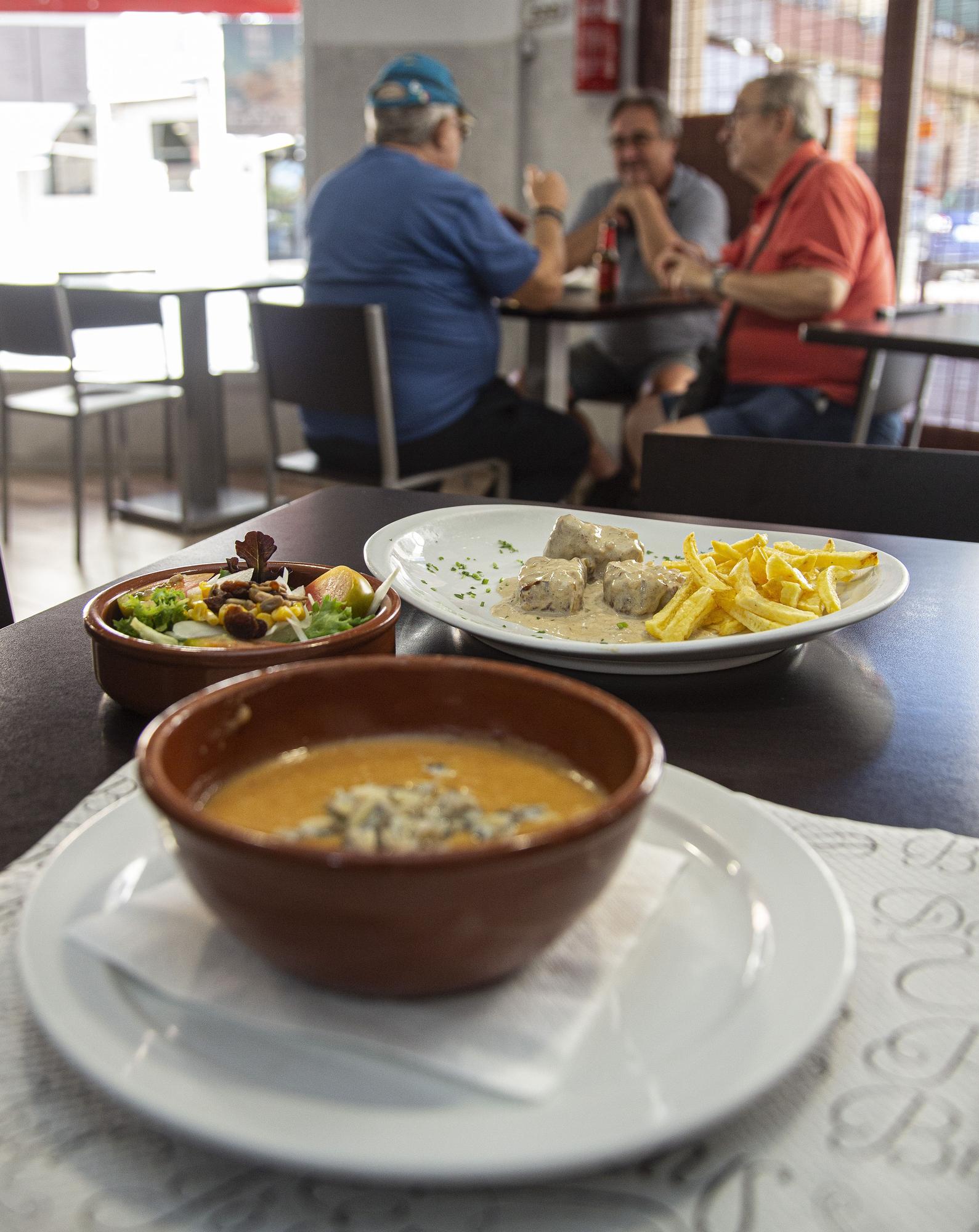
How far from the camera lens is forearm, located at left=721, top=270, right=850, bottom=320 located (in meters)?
2.96

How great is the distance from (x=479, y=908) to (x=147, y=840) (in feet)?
0.72

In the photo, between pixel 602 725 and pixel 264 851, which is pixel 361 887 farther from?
pixel 602 725

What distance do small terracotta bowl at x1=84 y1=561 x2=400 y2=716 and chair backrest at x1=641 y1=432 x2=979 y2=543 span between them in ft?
2.92

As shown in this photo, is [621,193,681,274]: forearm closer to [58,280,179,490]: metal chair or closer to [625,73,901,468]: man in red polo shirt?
[625,73,901,468]: man in red polo shirt

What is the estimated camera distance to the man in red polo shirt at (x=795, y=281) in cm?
298

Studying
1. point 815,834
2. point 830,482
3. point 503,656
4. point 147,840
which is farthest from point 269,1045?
point 830,482

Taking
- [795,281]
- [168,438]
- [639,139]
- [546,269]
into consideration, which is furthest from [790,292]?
[168,438]

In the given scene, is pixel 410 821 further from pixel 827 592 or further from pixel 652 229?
pixel 652 229

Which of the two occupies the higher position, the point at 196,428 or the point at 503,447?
the point at 503,447

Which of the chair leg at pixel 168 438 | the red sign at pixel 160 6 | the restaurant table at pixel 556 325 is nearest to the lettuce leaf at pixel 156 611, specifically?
the restaurant table at pixel 556 325

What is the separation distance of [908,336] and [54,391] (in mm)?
3248

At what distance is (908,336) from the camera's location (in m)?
2.51

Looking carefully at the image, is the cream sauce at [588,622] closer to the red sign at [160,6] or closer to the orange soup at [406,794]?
the orange soup at [406,794]

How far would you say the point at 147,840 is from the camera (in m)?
0.55
